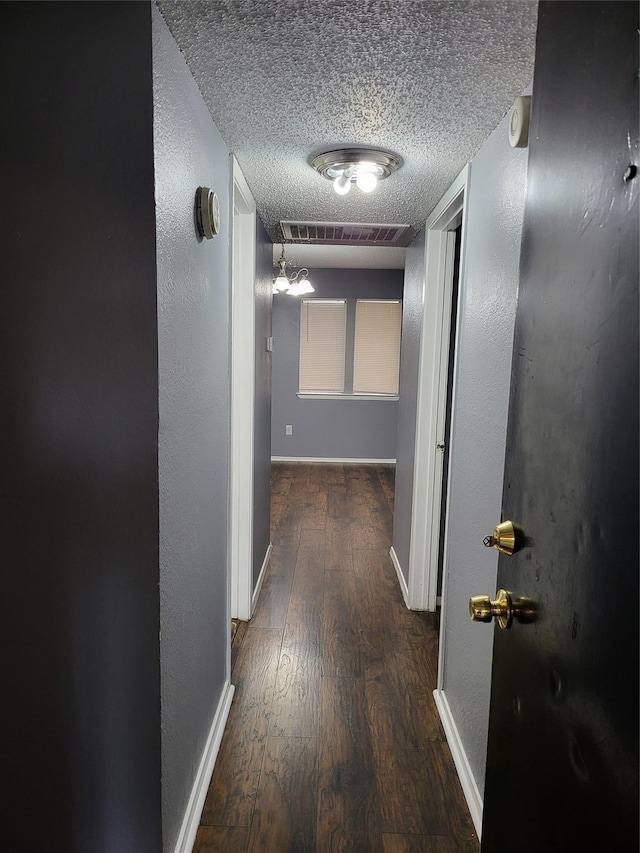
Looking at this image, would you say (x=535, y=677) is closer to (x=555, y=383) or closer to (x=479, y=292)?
(x=555, y=383)

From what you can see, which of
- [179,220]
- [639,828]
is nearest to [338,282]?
[179,220]

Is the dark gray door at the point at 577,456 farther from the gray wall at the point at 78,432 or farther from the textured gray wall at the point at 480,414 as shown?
the gray wall at the point at 78,432

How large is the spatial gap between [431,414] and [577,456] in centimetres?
228

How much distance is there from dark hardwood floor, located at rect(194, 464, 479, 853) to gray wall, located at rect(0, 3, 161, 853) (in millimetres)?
539

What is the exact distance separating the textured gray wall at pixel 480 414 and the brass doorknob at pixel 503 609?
2.08 feet

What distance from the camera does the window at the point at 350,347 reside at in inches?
253

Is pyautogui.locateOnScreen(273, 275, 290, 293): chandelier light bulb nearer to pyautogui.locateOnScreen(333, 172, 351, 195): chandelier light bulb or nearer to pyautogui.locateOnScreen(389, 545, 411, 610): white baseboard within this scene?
pyautogui.locateOnScreen(389, 545, 411, 610): white baseboard

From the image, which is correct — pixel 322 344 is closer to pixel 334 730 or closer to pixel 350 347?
pixel 350 347

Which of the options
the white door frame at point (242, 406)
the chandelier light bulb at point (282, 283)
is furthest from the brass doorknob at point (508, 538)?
the chandelier light bulb at point (282, 283)

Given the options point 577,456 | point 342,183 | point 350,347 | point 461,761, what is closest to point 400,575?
point 461,761

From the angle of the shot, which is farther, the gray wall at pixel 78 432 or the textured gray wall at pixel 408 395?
the textured gray wall at pixel 408 395

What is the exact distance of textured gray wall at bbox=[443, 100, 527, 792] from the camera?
1.57m

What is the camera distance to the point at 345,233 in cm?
331

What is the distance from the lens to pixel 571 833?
69 cm
